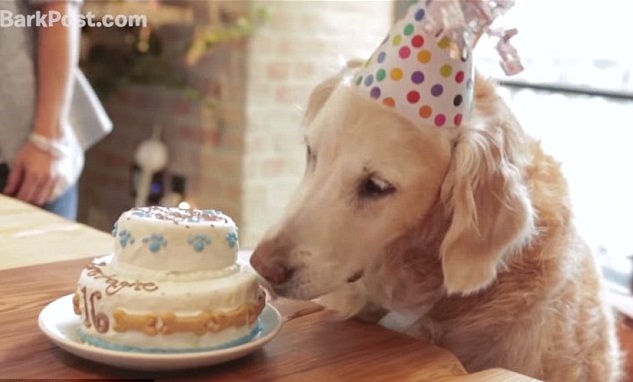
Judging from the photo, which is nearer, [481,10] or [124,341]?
[124,341]

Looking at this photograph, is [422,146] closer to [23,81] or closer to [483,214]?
[483,214]

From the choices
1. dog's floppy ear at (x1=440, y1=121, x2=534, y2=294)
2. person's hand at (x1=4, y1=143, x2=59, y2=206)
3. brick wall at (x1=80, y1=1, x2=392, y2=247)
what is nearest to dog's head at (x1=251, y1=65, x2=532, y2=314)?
dog's floppy ear at (x1=440, y1=121, x2=534, y2=294)

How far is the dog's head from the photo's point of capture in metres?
1.03

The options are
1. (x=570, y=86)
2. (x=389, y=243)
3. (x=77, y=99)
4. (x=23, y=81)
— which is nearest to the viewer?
(x=389, y=243)

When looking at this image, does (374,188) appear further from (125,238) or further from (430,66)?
(125,238)

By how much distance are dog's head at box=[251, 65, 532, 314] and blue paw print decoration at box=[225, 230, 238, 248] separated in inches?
3.8

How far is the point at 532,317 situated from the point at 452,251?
0.17m

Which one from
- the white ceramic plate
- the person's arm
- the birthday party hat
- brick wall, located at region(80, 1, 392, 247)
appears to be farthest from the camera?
brick wall, located at region(80, 1, 392, 247)

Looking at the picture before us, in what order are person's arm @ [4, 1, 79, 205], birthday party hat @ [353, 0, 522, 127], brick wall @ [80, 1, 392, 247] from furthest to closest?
brick wall @ [80, 1, 392, 247]
person's arm @ [4, 1, 79, 205]
birthday party hat @ [353, 0, 522, 127]

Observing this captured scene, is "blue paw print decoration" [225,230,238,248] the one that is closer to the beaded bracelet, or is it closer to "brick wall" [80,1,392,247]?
the beaded bracelet

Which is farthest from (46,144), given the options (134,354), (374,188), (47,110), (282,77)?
(282,77)

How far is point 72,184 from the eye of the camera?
1.91m

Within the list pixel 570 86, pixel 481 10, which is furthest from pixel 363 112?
pixel 570 86

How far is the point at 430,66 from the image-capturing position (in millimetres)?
1033
